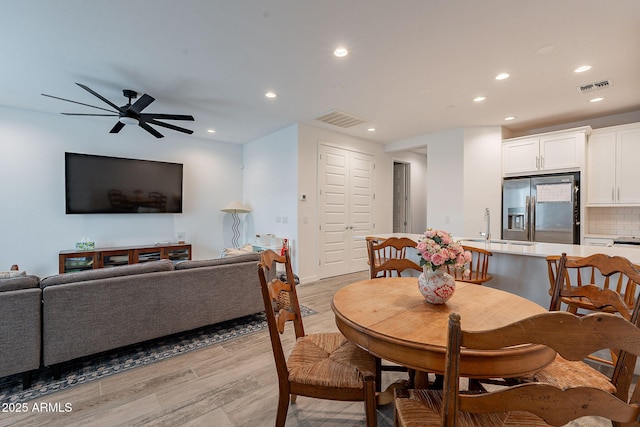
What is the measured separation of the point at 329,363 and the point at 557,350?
1.06 meters

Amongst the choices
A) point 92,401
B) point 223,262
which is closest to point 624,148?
point 223,262

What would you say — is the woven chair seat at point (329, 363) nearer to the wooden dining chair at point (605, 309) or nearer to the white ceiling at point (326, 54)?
the wooden dining chair at point (605, 309)

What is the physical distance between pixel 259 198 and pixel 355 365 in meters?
4.61

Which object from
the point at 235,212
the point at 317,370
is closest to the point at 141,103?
the point at 235,212

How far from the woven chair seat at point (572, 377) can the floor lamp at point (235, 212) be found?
5.08 metres

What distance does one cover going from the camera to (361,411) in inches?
70.9

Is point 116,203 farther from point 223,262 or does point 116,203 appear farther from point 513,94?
point 513,94

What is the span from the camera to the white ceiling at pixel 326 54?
205 centimetres

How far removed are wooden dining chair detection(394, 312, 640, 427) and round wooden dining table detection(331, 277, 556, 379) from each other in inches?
9.0

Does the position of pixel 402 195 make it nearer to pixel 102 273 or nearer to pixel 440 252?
pixel 440 252

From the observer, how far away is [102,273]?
7.39 ft

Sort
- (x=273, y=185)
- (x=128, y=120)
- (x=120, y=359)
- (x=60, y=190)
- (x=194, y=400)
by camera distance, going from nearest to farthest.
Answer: (x=194, y=400) → (x=120, y=359) → (x=128, y=120) → (x=60, y=190) → (x=273, y=185)

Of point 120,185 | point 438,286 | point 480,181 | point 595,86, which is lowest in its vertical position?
point 438,286

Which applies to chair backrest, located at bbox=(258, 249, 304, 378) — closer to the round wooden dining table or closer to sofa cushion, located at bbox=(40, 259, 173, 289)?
the round wooden dining table
